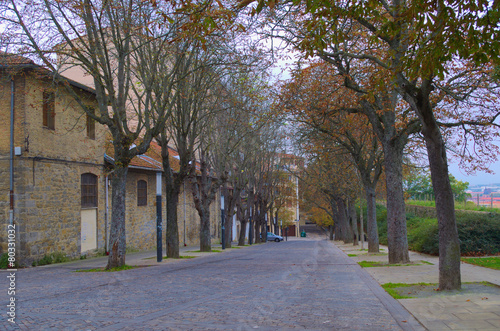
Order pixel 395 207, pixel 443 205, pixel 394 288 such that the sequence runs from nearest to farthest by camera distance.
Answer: pixel 443 205 → pixel 394 288 → pixel 395 207

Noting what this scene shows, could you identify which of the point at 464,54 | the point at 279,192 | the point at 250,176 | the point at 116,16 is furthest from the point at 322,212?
the point at 464,54

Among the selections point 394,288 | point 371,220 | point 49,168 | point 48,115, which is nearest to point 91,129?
point 48,115

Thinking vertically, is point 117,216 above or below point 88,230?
above

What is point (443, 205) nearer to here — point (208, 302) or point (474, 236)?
point (208, 302)

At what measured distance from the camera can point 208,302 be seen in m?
8.35

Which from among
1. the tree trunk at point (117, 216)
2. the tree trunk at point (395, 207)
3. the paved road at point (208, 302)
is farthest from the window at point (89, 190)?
the tree trunk at point (395, 207)

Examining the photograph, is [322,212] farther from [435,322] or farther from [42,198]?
[435,322]

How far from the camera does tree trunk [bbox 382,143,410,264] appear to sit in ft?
48.4

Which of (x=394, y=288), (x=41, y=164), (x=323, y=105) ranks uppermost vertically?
(x=323, y=105)

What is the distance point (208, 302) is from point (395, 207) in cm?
868

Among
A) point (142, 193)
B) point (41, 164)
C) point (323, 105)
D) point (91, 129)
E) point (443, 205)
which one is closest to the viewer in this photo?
point (443, 205)

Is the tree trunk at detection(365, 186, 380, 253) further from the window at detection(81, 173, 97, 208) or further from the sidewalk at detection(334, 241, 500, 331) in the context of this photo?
the window at detection(81, 173, 97, 208)

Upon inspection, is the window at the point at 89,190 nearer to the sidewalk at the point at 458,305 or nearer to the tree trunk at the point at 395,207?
the tree trunk at the point at 395,207

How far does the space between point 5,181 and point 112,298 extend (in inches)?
414
